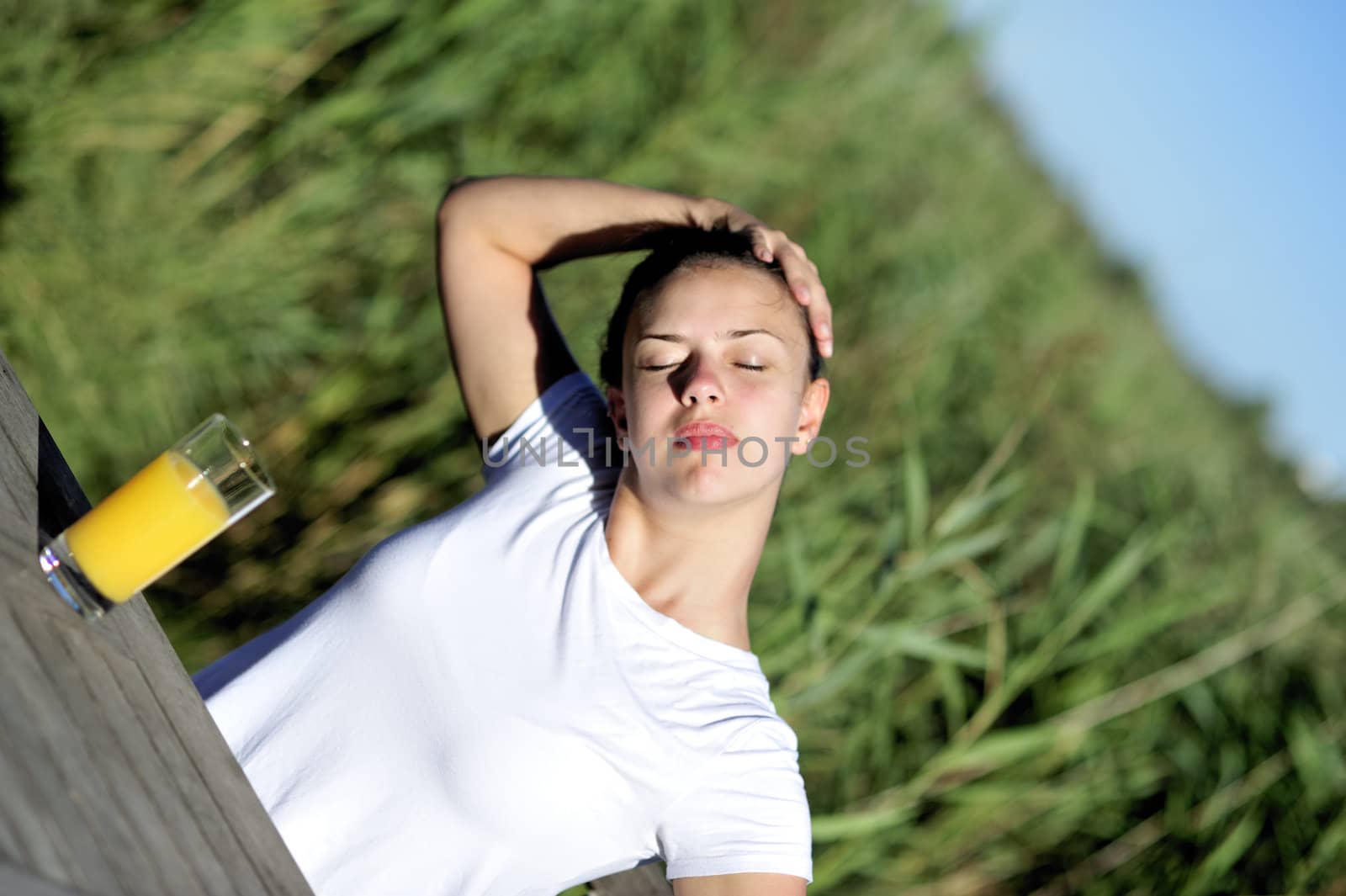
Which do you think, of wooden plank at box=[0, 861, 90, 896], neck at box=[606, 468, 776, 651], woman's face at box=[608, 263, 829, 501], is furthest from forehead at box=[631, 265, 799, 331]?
wooden plank at box=[0, 861, 90, 896]

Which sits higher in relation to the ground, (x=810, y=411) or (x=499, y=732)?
(x=810, y=411)

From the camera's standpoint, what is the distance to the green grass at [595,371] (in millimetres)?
1766

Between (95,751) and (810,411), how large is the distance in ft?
2.96

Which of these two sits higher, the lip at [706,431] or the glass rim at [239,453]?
the glass rim at [239,453]

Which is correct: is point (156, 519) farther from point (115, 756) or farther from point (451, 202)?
point (451, 202)

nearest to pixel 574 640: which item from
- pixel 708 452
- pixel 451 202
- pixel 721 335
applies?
pixel 708 452

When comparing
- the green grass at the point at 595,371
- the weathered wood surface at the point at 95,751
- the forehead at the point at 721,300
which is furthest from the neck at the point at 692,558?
the weathered wood surface at the point at 95,751

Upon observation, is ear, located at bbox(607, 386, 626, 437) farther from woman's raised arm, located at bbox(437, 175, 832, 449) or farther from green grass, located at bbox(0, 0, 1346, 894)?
green grass, located at bbox(0, 0, 1346, 894)

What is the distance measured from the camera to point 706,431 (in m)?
1.12

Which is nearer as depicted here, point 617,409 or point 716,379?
point 716,379

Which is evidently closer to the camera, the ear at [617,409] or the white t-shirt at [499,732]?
the white t-shirt at [499,732]

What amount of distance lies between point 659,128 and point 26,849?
1.99 meters

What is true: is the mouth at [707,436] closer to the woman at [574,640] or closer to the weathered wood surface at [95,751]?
the woman at [574,640]

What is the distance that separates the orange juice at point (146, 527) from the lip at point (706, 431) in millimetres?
491
